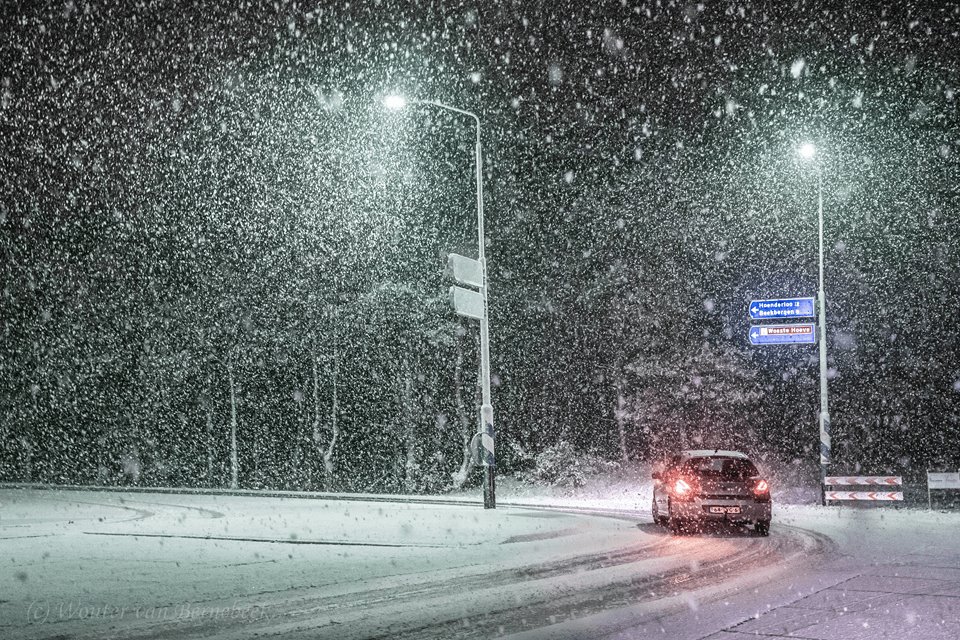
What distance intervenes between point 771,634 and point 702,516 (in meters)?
9.41

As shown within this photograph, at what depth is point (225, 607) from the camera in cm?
915

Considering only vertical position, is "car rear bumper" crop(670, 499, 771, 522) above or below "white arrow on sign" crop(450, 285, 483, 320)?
below

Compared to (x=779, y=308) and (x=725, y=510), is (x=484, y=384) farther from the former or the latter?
(x=779, y=308)

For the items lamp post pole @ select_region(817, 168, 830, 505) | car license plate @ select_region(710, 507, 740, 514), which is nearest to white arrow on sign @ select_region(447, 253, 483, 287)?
car license plate @ select_region(710, 507, 740, 514)

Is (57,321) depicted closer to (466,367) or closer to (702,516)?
(466,367)

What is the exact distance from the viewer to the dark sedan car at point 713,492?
16812 mm

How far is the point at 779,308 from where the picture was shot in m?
27.0

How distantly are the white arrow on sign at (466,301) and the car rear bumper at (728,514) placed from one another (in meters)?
6.63

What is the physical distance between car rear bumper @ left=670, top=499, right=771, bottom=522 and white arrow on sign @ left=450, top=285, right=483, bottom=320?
663 centimetres

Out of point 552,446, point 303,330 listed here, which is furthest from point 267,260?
point 552,446

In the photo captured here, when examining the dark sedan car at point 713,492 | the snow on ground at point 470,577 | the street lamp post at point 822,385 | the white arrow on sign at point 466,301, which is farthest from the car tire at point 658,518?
the street lamp post at point 822,385

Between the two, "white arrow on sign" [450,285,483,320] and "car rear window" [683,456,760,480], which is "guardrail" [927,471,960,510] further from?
"white arrow on sign" [450,285,483,320]

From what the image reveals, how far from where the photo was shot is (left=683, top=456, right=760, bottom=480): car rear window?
56.5 ft

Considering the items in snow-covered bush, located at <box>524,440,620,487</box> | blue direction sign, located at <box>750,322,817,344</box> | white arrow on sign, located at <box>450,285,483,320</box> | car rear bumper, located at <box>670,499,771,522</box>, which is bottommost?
snow-covered bush, located at <box>524,440,620,487</box>
